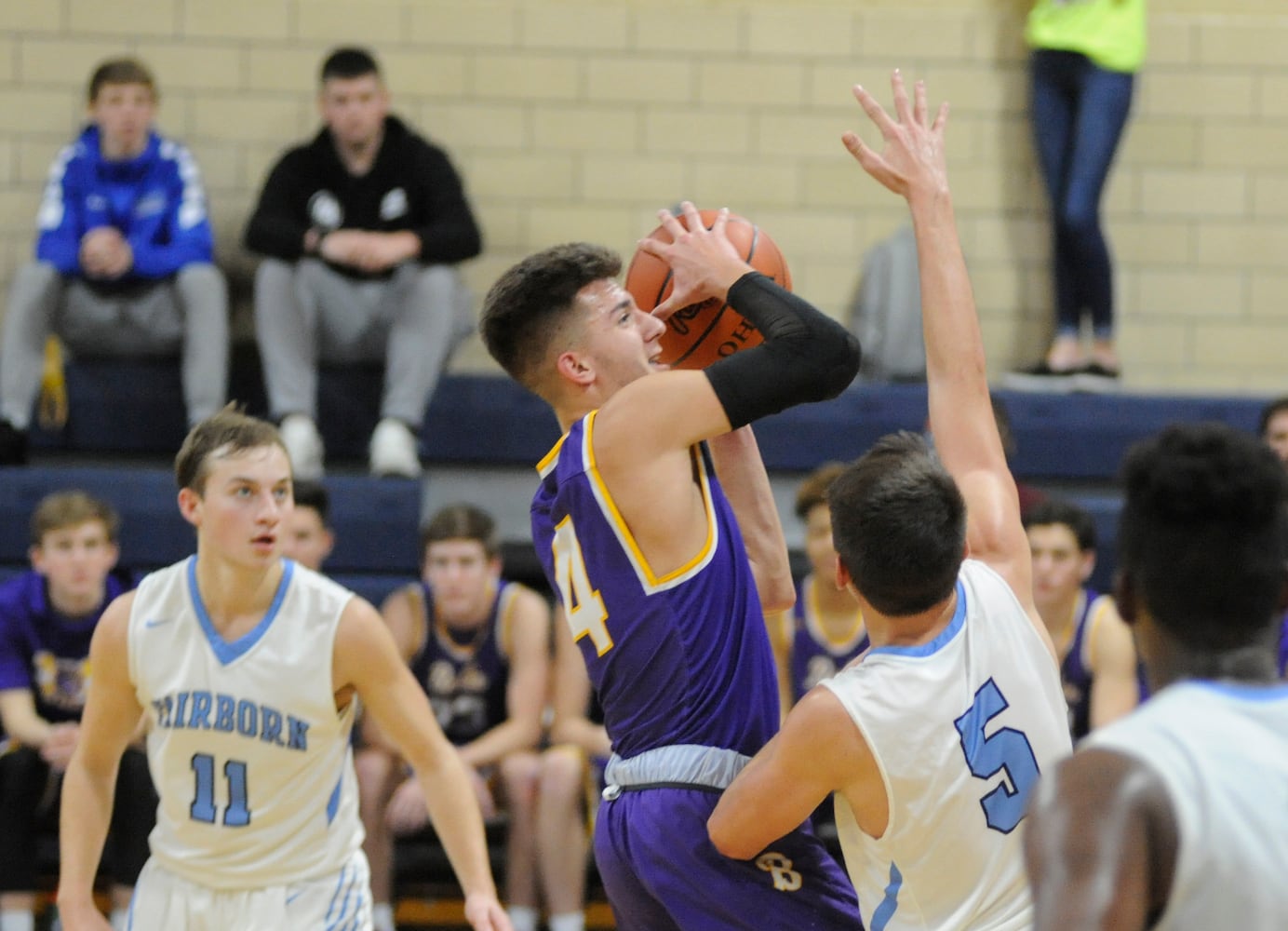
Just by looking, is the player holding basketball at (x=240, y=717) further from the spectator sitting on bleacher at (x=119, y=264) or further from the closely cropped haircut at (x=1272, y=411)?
the closely cropped haircut at (x=1272, y=411)

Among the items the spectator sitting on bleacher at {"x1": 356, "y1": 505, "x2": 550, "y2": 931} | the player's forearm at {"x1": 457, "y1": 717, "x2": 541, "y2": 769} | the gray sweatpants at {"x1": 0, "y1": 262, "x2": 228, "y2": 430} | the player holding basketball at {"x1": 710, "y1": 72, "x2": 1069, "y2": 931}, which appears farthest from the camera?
the gray sweatpants at {"x1": 0, "y1": 262, "x2": 228, "y2": 430}

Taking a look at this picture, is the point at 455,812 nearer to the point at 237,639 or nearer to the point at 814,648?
the point at 237,639

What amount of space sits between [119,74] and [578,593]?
4984 millimetres

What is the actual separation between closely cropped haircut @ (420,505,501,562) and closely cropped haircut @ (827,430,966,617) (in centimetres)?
343

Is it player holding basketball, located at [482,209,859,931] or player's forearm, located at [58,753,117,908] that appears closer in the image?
player holding basketball, located at [482,209,859,931]

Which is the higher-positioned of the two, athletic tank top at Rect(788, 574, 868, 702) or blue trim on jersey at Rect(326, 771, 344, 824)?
blue trim on jersey at Rect(326, 771, 344, 824)

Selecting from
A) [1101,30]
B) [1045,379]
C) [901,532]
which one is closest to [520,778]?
[901,532]

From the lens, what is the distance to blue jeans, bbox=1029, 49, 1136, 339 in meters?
7.52

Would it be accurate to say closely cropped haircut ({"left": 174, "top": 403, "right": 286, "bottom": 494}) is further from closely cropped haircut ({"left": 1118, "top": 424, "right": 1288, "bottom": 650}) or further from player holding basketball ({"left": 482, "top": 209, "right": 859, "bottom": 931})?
closely cropped haircut ({"left": 1118, "top": 424, "right": 1288, "bottom": 650})

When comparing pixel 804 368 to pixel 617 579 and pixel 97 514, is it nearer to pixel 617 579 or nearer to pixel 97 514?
pixel 617 579

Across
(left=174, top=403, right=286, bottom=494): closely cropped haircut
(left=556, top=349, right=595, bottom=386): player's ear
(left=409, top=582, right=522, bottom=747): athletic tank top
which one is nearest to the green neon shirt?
(left=409, top=582, right=522, bottom=747): athletic tank top

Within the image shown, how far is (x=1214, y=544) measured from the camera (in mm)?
1720

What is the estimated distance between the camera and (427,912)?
598 centimetres

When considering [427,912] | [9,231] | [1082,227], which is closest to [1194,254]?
[1082,227]
